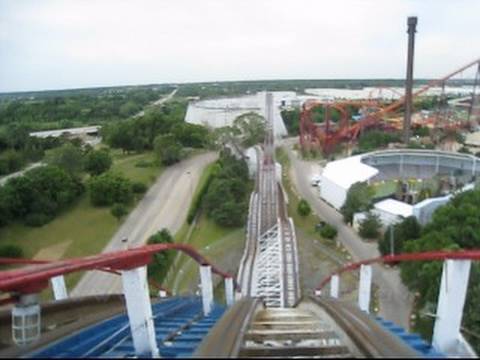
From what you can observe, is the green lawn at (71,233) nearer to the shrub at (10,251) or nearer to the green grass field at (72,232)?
the green grass field at (72,232)

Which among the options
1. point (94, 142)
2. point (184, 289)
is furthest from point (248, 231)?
point (94, 142)

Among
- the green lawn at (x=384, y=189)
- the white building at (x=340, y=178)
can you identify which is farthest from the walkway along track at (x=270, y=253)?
the green lawn at (x=384, y=189)

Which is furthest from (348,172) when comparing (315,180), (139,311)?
(139,311)

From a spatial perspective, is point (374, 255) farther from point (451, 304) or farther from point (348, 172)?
point (451, 304)

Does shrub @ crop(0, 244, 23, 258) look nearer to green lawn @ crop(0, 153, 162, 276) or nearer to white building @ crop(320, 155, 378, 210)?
green lawn @ crop(0, 153, 162, 276)

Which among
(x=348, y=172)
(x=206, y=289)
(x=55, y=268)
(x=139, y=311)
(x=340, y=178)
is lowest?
(x=340, y=178)

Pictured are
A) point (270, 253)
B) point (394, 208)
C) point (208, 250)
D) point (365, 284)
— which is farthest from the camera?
point (394, 208)

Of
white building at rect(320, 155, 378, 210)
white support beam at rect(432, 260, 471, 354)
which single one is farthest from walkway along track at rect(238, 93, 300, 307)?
white support beam at rect(432, 260, 471, 354)
